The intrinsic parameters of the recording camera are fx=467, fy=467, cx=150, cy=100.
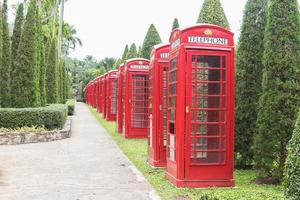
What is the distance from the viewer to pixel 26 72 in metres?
19.9

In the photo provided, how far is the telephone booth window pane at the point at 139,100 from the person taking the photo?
1845 cm

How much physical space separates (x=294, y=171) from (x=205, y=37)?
420 centimetres

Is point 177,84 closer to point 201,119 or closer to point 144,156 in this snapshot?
point 201,119

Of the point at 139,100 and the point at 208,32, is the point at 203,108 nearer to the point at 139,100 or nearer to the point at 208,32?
the point at 208,32

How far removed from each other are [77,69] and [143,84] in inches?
3265

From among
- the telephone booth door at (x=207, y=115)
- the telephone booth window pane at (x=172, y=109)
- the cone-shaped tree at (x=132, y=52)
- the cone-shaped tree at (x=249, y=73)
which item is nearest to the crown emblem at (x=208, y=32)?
the telephone booth door at (x=207, y=115)

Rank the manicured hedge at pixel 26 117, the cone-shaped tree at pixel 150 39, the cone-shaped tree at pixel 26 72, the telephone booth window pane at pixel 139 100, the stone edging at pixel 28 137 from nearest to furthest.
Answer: the stone edging at pixel 28 137 → the manicured hedge at pixel 26 117 → the telephone booth window pane at pixel 139 100 → the cone-shaped tree at pixel 26 72 → the cone-shaped tree at pixel 150 39

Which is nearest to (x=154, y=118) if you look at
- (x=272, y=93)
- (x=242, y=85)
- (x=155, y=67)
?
(x=155, y=67)

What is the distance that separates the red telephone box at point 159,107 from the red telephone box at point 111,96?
54.4ft

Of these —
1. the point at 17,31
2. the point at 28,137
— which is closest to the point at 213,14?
the point at 28,137

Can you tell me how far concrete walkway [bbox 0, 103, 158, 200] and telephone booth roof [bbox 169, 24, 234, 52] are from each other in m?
2.90

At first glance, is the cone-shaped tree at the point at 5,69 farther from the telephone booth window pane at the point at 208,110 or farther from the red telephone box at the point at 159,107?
the telephone booth window pane at the point at 208,110

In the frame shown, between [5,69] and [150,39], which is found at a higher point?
[150,39]

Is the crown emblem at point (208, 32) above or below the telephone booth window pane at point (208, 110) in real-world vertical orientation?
above
